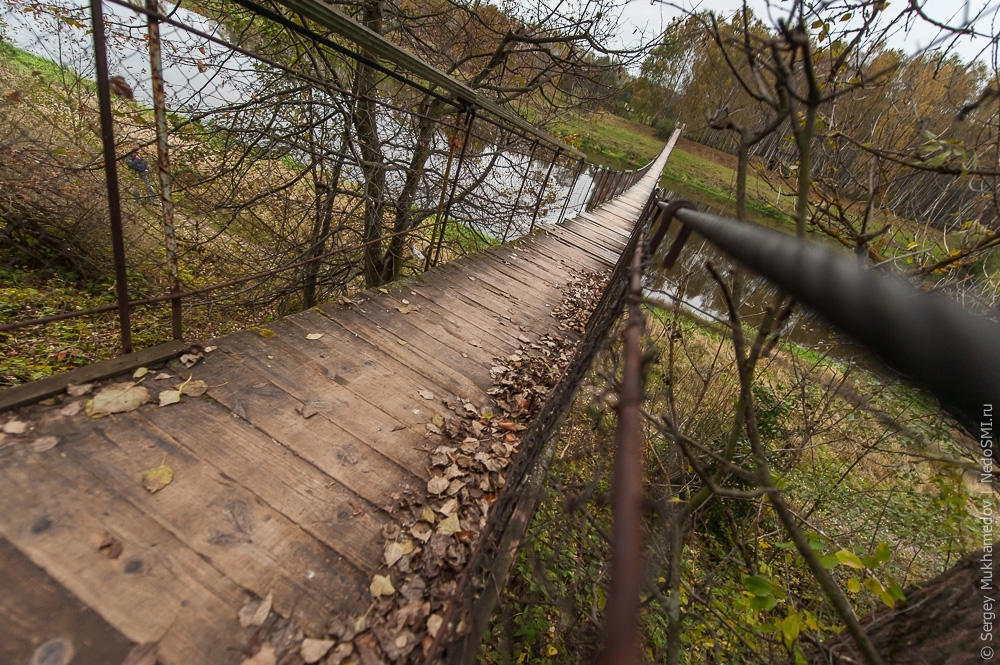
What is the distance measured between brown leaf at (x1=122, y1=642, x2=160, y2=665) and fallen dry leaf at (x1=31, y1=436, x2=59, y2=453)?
77 cm

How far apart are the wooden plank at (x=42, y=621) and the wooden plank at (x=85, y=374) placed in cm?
58

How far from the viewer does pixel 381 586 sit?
4.77 feet

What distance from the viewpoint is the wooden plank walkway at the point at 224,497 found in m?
1.16

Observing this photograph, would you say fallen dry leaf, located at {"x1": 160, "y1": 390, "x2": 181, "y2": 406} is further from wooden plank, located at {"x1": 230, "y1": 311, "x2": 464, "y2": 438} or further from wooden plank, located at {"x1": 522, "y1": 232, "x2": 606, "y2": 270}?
wooden plank, located at {"x1": 522, "y1": 232, "x2": 606, "y2": 270}

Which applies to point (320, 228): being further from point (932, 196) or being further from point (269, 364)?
point (932, 196)

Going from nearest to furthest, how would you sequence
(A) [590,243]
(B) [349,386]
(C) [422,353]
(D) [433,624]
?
(D) [433,624], (B) [349,386], (C) [422,353], (A) [590,243]

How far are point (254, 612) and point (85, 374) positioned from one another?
46.3 inches

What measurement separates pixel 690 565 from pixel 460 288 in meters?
3.13

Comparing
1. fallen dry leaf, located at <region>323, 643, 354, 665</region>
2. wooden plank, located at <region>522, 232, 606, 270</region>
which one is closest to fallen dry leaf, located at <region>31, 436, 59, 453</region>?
fallen dry leaf, located at <region>323, 643, 354, 665</region>

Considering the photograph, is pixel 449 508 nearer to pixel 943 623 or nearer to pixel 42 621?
pixel 42 621

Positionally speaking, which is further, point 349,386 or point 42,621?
point 349,386

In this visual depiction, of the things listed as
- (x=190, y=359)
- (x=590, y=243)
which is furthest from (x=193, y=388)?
(x=590, y=243)

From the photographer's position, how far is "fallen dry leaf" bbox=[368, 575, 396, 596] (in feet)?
4.73

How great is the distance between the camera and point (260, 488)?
62.6 inches
